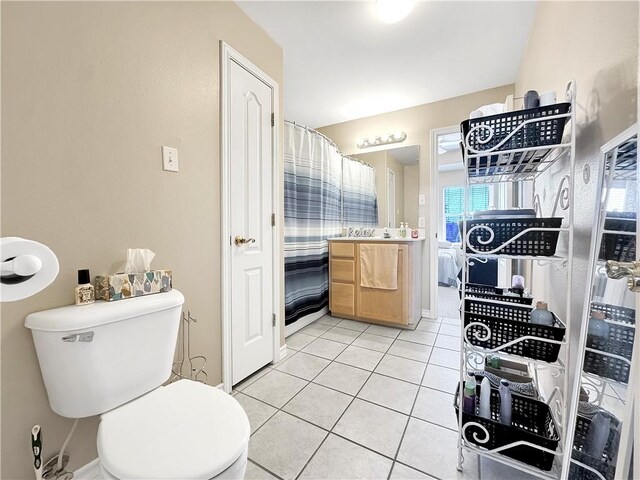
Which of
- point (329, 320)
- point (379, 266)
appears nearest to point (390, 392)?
point (379, 266)

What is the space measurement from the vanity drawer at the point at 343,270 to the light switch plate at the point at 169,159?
6.12ft

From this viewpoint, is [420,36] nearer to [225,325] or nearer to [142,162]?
[142,162]

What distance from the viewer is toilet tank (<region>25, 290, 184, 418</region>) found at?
0.83 metres

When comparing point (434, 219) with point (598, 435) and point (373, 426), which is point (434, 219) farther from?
point (598, 435)

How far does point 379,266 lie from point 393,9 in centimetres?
192

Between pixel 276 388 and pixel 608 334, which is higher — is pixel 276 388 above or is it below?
below

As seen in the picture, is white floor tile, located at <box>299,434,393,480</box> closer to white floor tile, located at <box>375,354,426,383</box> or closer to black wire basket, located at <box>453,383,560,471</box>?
black wire basket, located at <box>453,383,560,471</box>

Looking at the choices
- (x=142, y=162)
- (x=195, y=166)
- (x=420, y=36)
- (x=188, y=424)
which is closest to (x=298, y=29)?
(x=420, y=36)

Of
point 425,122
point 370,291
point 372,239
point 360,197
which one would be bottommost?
point 370,291

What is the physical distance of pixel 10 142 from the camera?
834 mm

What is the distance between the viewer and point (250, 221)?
1739 mm

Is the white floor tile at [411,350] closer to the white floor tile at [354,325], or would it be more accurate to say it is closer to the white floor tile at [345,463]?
the white floor tile at [354,325]

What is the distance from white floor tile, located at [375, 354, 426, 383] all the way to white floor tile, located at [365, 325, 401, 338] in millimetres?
444

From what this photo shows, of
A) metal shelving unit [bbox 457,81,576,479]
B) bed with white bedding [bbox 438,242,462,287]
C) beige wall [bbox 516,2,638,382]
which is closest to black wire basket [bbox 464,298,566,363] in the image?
metal shelving unit [bbox 457,81,576,479]
